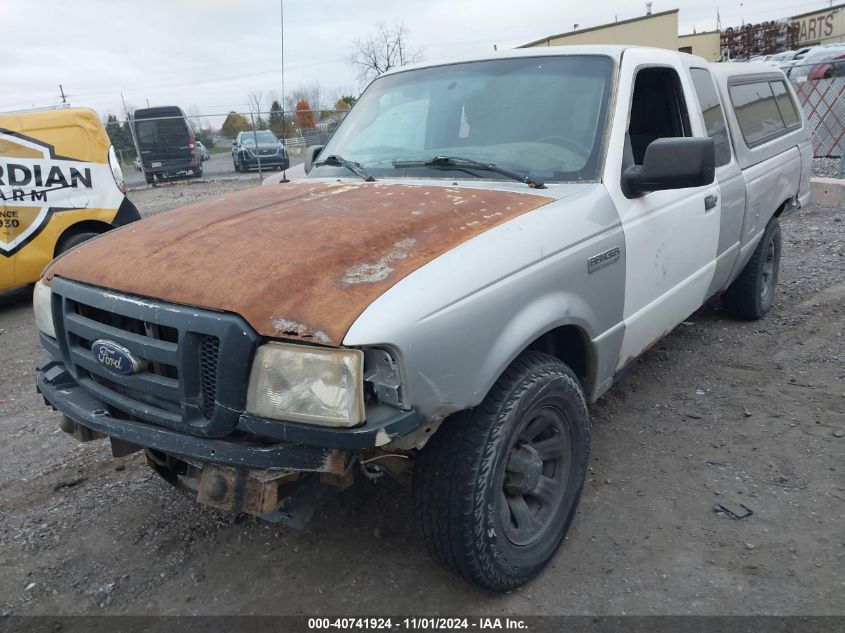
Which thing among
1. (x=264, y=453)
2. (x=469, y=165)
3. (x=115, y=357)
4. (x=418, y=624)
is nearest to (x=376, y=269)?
(x=264, y=453)

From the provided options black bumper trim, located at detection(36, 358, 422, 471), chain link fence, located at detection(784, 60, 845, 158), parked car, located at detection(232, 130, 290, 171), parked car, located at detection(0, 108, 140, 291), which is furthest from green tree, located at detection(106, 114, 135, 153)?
black bumper trim, located at detection(36, 358, 422, 471)

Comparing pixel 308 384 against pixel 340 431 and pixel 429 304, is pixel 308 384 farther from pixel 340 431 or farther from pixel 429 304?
pixel 429 304

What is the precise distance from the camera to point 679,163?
2.70 metres

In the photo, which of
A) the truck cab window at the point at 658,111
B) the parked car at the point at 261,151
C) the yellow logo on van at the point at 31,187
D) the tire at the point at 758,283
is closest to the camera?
the truck cab window at the point at 658,111

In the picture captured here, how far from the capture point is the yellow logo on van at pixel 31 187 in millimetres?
6395

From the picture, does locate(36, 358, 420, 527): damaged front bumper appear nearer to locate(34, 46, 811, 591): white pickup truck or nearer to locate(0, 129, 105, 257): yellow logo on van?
locate(34, 46, 811, 591): white pickup truck

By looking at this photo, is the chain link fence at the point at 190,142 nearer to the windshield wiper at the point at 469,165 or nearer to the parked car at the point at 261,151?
the parked car at the point at 261,151

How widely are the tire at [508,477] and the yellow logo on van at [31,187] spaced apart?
590 cm

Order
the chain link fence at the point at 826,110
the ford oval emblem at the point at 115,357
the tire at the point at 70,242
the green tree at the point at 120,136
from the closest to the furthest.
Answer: the ford oval emblem at the point at 115,357 < the tire at the point at 70,242 < the chain link fence at the point at 826,110 < the green tree at the point at 120,136

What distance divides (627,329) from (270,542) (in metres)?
1.82

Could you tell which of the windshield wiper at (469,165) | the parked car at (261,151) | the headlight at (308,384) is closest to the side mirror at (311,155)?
the windshield wiper at (469,165)

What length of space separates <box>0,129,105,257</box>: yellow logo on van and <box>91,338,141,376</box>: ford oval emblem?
509cm

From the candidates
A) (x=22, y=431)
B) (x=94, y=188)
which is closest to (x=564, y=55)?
(x=22, y=431)

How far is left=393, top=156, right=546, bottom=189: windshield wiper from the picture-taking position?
2.84m
